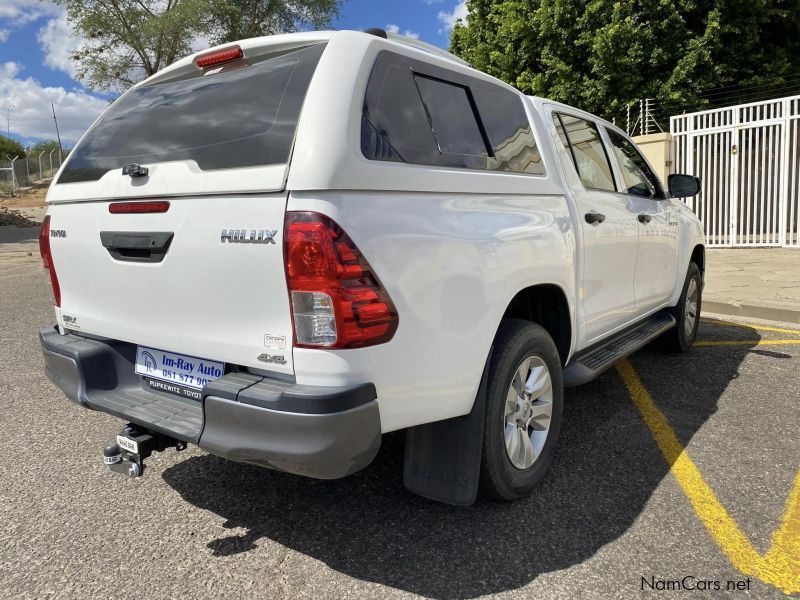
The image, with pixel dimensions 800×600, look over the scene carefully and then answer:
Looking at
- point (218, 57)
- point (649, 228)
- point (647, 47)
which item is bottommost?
point (649, 228)

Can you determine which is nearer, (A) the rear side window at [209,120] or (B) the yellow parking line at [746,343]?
(A) the rear side window at [209,120]

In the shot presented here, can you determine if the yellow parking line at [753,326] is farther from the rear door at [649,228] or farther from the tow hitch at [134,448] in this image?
the tow hitch at [134,448]

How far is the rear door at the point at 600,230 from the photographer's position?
3.51 metres

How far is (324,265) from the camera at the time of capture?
1.99 meters

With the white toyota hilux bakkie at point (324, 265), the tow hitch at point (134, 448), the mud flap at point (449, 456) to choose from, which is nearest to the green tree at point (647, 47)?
the white toyota hilux bakkie at point (324, 265)

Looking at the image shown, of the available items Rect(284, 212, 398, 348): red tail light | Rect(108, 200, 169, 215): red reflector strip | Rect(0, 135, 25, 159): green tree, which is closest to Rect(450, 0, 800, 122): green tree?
Rect(108, 200, 169, 215): red reflector strip

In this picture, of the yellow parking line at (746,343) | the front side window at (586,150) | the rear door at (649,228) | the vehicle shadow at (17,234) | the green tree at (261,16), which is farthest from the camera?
the green tree at (261,16)

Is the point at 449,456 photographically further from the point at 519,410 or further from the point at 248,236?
the point at 248,236

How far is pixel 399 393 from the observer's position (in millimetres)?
2217

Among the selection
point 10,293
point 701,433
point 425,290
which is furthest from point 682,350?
point 10,293

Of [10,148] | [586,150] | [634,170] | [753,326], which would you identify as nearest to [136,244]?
[586,150]

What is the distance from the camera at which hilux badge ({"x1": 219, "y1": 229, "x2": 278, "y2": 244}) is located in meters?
2.05

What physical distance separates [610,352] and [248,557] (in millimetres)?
2436

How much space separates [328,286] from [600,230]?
85.3 inches
